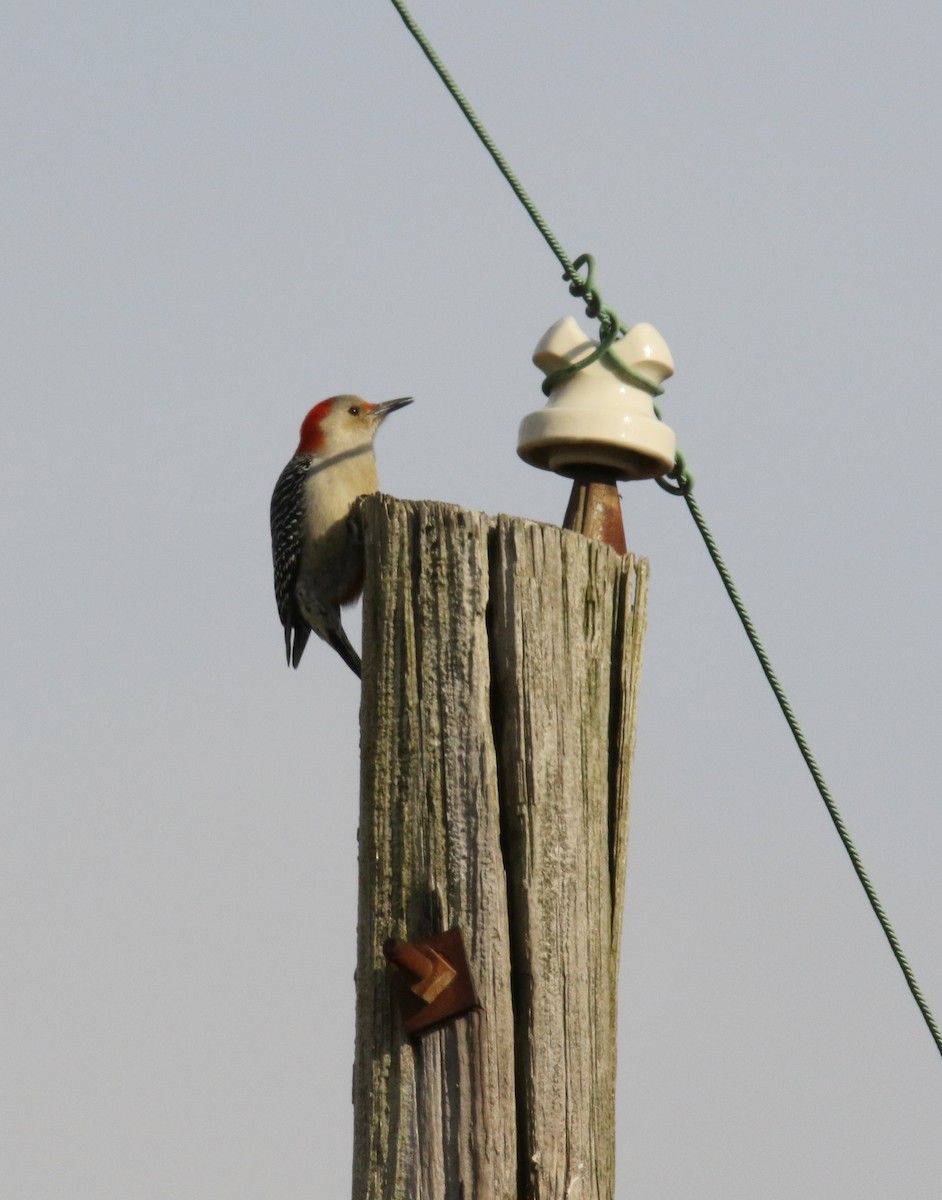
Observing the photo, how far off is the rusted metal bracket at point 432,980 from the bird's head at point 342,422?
462cm

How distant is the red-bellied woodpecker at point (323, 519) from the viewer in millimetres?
6340

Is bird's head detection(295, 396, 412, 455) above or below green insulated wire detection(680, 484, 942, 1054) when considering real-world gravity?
above

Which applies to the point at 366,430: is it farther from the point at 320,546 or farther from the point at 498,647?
the point at 498,647

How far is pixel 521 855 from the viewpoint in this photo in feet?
8.99

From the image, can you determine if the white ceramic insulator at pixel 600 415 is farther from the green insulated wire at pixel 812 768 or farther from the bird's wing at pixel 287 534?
the bird's wing at pixel 287 534

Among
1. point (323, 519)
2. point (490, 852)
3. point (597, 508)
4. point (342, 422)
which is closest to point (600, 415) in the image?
point (597, 508)

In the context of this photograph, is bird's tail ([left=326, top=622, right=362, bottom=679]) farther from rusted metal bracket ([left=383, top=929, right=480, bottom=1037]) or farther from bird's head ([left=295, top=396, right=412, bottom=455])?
rusted metal bracket ([left=383, top=929, right=480, bottom=1037])

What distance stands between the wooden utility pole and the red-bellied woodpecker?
2.95 meters

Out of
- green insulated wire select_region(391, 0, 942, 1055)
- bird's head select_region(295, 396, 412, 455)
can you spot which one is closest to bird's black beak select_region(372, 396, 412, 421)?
bird's head select_region(295, 396, 412, 455)

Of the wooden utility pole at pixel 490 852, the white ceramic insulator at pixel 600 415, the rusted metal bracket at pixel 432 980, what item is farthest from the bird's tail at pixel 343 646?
the rusted metal bracket at pixel 432 980

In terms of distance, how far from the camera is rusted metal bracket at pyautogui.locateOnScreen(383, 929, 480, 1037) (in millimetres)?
2668

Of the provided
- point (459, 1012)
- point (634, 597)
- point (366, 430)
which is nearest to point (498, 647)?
point (634, 597)

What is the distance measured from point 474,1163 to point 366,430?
16.4 feet

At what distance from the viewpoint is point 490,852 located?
2725mm
